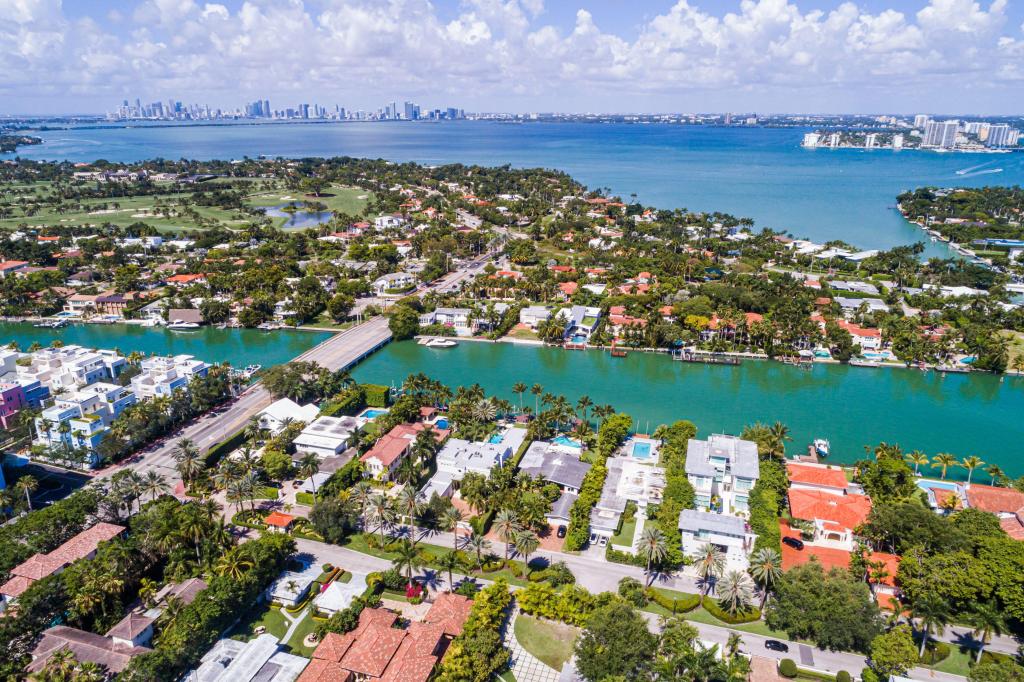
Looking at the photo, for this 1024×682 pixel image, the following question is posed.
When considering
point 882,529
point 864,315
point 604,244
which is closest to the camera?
point 882,529

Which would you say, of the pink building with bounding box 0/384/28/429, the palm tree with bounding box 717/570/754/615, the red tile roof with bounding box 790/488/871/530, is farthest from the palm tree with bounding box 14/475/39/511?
the red tile roof with bounding box 790/488/871/530

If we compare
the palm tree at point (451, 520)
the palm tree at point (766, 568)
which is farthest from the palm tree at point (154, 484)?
the palm tree at point (766, 568)

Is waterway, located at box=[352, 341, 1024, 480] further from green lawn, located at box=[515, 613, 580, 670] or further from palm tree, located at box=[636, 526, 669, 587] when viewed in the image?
green lawn, located at box=[515, 613, 580, 670]

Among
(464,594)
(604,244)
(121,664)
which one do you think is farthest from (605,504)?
(604,244)

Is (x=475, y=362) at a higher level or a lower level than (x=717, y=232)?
lower

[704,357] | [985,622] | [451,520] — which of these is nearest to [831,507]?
[985,622]

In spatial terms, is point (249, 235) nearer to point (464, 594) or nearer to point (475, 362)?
point (475, 362)
